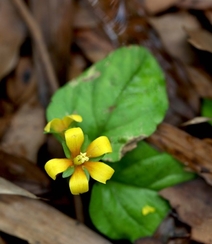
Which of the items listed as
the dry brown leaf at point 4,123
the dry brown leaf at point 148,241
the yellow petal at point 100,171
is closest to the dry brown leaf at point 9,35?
the dry brown leaf at point 4,123

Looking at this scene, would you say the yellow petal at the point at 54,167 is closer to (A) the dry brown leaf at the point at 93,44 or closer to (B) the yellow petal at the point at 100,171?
(B) the yellow petal at the point at 100,171

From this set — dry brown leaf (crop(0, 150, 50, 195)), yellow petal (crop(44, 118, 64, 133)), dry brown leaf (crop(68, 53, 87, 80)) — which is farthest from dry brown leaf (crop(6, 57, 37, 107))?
yellow petal (crop(44, 118, 64, 133))

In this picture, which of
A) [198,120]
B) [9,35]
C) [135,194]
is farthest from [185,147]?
[9,35]

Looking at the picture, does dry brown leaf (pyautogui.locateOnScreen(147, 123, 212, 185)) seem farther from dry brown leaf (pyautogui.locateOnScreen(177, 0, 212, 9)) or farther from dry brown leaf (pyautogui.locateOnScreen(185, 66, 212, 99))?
dry brown leaf (pyautogui.locateOnScreen(177, 0, 212, 9))

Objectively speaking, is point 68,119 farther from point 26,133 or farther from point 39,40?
point 39,40

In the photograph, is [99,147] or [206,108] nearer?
[99,147]

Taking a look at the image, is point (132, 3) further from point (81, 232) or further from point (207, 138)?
point (81, 232)
